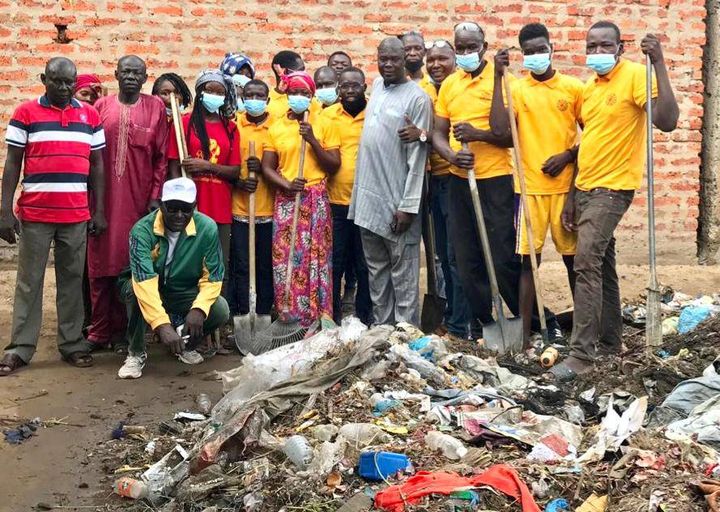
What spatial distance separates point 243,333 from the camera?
7129 millimetres

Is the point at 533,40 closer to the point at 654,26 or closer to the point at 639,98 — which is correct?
the point at 639,98

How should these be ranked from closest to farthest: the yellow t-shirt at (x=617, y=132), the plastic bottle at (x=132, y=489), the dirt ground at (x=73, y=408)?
the plastic bottle at (x=132, y=489) < the dirt ground at (x=73, y=408) < the yellow t-shirt at (x=617, y=132)

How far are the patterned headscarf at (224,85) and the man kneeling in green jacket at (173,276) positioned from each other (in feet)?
3.28

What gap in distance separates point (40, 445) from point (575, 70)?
19.5 feet

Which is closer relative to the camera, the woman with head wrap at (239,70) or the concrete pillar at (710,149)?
the woman with head wrap at (239,70)

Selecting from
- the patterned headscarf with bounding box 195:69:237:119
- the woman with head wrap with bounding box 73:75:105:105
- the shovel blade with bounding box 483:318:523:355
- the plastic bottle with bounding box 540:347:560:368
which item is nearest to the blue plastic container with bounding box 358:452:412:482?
the plastic bottle with bounding box 540:347:560:368

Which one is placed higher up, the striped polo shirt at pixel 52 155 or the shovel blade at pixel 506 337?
the striped polo shirt at pixel 52 155

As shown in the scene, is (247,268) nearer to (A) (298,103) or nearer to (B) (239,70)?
(A) (298,103)

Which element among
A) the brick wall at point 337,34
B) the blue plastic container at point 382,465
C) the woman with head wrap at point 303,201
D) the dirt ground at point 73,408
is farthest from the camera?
the brick wall at point 337,34

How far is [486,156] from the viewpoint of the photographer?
22.7 feet

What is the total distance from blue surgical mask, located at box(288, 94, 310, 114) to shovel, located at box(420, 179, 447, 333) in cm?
105

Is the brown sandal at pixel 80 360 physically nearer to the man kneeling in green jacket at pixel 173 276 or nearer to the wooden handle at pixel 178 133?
the man kneeling in green jacket at pixel 173 276

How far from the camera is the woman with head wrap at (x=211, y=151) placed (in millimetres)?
7105

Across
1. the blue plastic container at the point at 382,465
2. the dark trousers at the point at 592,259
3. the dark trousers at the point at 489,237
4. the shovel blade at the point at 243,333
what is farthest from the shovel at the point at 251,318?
the blue plastic container at the point at 382,465
